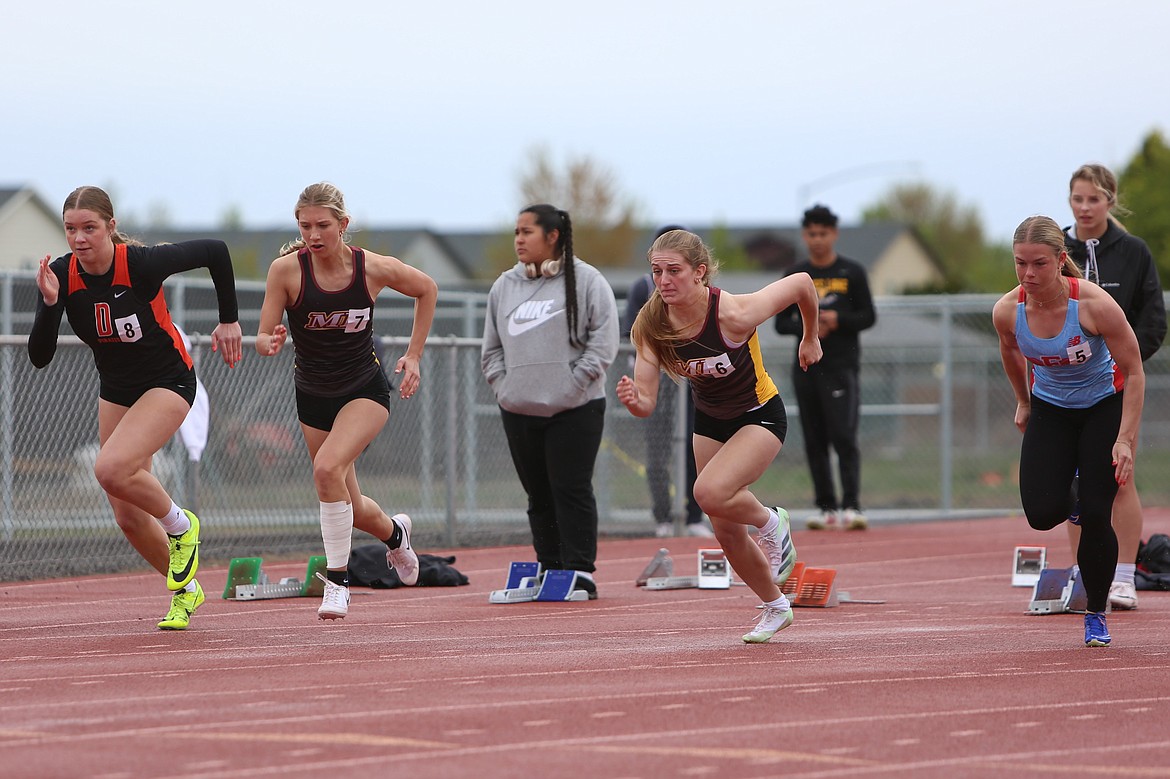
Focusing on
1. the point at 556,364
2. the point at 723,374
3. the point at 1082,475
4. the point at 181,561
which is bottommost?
the point at 181,561

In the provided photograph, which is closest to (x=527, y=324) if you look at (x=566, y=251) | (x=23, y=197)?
(x=566, y=251)

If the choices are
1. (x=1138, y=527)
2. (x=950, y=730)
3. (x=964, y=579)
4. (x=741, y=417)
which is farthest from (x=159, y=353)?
(x=964, y=579)

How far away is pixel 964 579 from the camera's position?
38.1 ft

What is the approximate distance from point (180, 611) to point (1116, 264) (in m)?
5.18

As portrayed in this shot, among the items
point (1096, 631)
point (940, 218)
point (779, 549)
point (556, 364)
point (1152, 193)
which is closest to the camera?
point (1096, 631)

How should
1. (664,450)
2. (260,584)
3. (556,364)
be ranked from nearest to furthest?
1. (556,364)
2. (260,584)
3. (664,450)

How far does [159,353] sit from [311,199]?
104 cm

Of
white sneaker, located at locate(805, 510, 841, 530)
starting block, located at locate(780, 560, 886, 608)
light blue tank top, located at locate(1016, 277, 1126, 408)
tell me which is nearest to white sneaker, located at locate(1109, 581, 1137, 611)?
starting block, located at locate(780, 560, 886, 608)

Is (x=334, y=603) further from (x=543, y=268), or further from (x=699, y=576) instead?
(x=699, y=576)

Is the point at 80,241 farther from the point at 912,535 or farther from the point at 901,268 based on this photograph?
the point at 901,268

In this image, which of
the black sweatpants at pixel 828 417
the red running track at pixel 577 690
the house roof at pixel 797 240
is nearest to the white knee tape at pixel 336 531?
the red running track at pixel 577 690

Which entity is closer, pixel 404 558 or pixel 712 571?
pixel 404 558

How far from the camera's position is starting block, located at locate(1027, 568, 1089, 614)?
30.2 feet

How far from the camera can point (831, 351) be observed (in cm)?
1474
